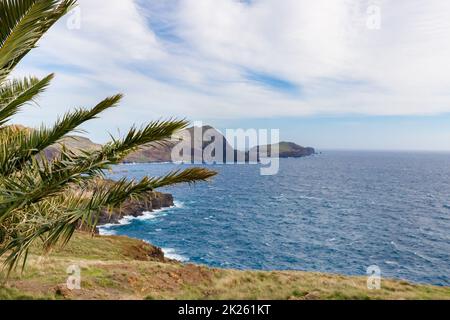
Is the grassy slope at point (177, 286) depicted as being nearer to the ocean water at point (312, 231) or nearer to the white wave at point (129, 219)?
the ocean water at point (312, 231)

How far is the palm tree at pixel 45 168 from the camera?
5988 mm

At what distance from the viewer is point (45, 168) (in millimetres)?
6582

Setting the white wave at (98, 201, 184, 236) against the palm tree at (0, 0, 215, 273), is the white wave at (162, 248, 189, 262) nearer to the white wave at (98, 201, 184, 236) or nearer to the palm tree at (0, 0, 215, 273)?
the white wave at (98, 201, 184, 236)

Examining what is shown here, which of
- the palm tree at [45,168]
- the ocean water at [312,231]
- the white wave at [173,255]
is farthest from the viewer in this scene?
the ocean water at [312,231]

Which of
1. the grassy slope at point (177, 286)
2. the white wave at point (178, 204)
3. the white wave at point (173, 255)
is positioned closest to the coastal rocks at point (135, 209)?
the white wave at point (178, 204)

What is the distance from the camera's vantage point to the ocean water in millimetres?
54812

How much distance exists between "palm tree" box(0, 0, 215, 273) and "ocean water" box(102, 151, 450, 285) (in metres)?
35.8

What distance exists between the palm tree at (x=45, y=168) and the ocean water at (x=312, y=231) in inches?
1410

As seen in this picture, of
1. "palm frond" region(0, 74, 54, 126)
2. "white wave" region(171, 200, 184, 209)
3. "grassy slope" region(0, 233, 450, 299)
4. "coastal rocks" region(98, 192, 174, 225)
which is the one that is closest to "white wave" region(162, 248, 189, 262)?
"coastal rocks" region(98, 192, 174, 225)

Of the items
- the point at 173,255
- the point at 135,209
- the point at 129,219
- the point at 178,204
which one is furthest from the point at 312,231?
the point at 178,204

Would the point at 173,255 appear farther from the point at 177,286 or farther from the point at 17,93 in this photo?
the point at 17,93

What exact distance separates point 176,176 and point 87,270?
1528 centimetres
